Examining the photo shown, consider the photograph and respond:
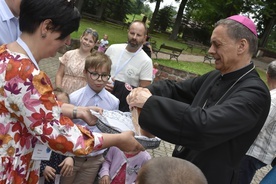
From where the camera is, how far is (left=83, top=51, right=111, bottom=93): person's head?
3.10 metres

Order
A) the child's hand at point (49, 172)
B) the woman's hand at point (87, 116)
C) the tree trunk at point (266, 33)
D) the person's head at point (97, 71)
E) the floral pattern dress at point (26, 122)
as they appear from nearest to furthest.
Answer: the floral pattern dress at point (26, 122), the woman's hand at point (87, 116), the child's hand at point (49, 172), the person's head at point (97, 71), the tree trunk at point (266, 33)

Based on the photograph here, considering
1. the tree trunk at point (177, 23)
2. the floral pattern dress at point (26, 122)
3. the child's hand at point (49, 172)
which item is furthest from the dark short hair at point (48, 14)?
the tree trunk at point (177, 23)

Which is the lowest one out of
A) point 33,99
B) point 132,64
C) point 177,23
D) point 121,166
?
point 121,166

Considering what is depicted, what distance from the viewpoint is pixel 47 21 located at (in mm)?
1635

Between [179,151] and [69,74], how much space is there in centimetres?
234

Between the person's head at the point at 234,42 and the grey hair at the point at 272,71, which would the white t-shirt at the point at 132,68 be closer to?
the grey hair at the point at 272,71

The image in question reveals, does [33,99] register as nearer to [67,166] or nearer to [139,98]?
[139,98]

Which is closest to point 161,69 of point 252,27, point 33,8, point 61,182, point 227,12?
point 61,182

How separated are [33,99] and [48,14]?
0.44m

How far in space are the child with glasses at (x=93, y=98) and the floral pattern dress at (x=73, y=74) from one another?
3.39 ft

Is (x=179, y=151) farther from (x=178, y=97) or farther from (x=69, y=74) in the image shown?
(x=69, y=74)

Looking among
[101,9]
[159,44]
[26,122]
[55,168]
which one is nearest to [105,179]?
[55,168]

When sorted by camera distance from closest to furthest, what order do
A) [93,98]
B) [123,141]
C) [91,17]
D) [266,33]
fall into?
Result: 1. [123,141]
2. [93,98]
3. [91,17]
4. [266,33]

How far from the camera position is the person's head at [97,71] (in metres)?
3.10
